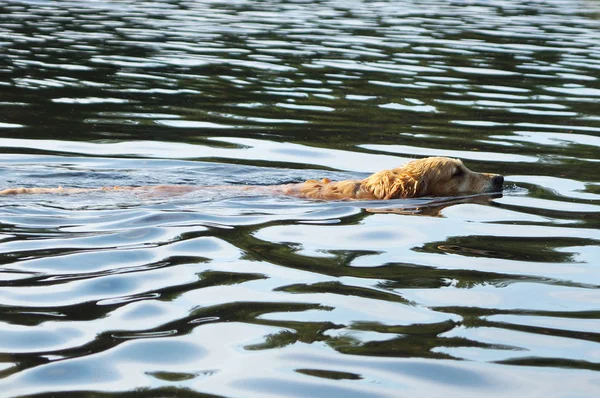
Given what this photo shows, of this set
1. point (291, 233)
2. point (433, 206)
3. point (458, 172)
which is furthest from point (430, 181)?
point (291, 233)

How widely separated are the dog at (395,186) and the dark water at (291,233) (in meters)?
0.20

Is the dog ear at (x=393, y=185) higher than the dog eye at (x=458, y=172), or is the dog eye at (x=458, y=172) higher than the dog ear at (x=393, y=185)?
the dog eye at (x=458, y=172)

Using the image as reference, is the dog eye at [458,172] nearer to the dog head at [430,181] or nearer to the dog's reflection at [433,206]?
the dog head at [430,181]

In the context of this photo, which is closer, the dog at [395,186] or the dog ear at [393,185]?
the dog at [395,186]

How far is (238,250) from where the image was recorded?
25.0 ft

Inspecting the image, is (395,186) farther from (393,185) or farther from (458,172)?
(458,172)

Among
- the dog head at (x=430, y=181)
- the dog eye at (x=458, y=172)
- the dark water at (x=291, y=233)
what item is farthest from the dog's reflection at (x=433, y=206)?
the dog eye at (x=458, y=172)

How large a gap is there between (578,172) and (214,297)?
6.14 m

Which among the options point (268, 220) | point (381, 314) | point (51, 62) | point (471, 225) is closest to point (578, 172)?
point (471, 225)

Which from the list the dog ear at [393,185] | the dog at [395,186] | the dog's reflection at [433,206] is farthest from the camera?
the dog ear at [393,185]

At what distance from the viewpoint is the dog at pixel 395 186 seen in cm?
988

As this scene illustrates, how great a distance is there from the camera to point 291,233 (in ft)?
27.1

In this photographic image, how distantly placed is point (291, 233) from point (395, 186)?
226cm

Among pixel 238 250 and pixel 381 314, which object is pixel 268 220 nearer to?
pixel 238 250
